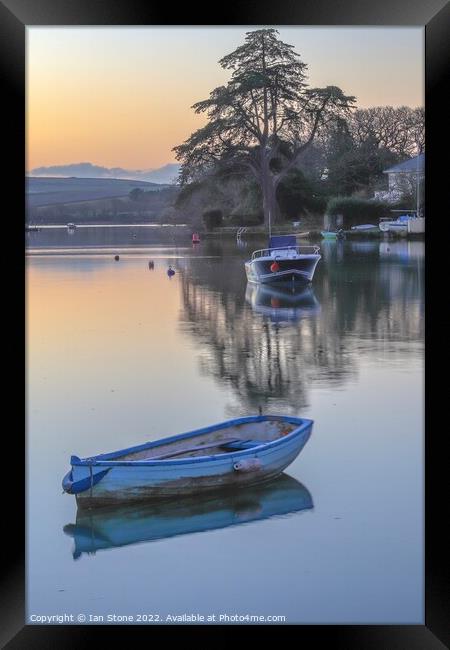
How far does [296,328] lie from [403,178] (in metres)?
11.1

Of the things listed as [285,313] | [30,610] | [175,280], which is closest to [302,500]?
[30,610]

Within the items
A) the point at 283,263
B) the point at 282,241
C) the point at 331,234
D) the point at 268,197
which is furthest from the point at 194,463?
the point at 331,234

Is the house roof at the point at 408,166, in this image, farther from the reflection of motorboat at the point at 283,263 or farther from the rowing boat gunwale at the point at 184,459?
the rowing boat gunwale at the point at 184,459

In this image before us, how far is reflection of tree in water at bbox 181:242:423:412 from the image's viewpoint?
465 inches

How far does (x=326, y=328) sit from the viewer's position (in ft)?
53.5

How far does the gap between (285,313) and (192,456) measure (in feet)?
35.0

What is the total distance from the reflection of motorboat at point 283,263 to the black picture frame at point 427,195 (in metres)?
16.4

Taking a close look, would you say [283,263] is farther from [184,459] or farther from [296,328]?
[184,459]

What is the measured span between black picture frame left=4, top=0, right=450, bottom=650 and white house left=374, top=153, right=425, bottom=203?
14.9 meters

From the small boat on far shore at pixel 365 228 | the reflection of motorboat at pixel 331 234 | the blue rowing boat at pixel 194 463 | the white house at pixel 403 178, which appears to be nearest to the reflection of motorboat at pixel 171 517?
the blue rowing boat at pixel 194 463

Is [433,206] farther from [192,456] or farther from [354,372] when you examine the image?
[354,372]

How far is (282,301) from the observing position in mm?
20266

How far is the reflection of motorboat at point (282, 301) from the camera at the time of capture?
721 inches

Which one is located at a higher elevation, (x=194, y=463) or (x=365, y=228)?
(x=365, y=228)
